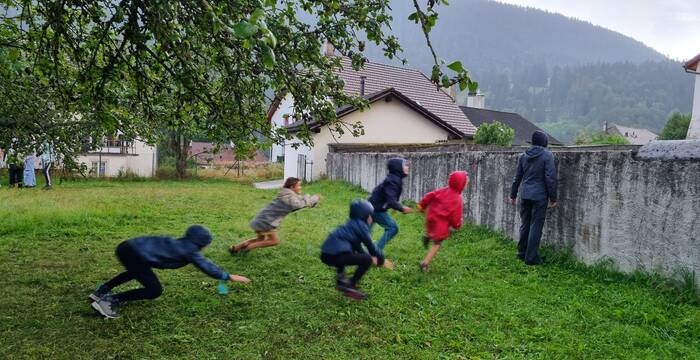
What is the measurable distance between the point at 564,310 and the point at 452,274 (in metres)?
1.47

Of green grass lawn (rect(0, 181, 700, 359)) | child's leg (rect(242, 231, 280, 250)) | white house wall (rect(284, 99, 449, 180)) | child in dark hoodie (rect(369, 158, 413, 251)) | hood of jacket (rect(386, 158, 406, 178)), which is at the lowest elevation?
green grass lawn (rect(0, 181, 700, 359))

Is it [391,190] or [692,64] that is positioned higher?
[692,64]

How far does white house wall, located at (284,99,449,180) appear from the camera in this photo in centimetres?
2294

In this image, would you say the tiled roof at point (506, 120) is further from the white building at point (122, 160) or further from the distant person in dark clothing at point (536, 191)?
the distant person in dark clothing at point (536, 191)

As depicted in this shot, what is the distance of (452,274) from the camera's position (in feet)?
19.5

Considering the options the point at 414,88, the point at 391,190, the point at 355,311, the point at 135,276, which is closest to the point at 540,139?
the point at 391,190

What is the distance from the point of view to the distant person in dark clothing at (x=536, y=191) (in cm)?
613

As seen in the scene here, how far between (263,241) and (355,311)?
249 cm

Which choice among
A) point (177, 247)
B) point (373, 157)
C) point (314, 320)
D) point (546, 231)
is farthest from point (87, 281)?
point (373, 157)

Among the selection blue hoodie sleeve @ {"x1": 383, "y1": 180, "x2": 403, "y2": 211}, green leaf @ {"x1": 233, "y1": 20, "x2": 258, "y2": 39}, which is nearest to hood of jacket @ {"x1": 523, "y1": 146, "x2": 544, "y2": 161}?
blue hoodie sleeve @ {"x1": 383, "y1": 180, "x2": 403, "y2": 211}

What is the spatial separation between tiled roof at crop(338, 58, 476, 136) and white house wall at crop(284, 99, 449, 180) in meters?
3.39

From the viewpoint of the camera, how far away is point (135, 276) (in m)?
4.54

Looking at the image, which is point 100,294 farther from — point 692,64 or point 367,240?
point 692,64

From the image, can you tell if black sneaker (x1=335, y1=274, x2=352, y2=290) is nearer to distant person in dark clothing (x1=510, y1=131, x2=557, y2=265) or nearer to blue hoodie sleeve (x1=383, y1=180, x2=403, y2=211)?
blue hoodie sleeve (x1=383, y1=180, x2=403, y2=211)
